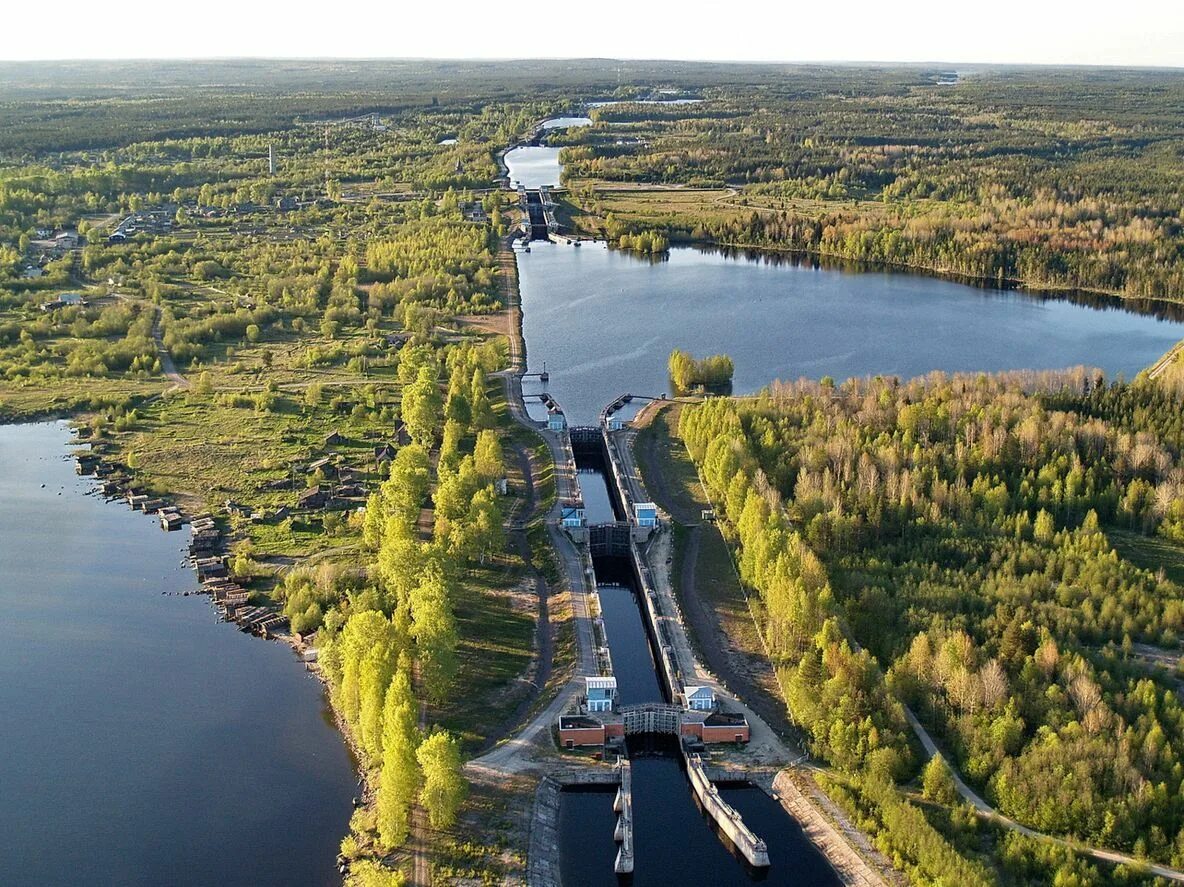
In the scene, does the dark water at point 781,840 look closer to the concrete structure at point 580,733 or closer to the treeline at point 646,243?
the concrete structure at point 580,733

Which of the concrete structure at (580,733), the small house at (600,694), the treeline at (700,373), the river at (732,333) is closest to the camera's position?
the concrete structure at (580,733)

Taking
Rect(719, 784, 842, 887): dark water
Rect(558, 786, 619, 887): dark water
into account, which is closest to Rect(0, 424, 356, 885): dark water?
Rect(558, 786, 619, 887): dark water

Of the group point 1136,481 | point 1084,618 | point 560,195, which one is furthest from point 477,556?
point 560,195

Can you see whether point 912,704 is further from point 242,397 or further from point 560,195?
point 560,195

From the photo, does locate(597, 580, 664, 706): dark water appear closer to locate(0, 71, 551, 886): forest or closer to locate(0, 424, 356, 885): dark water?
locate(0, 71, 551, 886): forest

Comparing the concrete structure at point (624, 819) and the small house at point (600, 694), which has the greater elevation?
the small house at point (600, 694)

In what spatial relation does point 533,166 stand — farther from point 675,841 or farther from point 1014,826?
point 1014,826

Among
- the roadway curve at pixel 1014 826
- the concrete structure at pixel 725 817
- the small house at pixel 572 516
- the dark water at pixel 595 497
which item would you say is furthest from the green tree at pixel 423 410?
the roadway curve at pixel 1014 826
